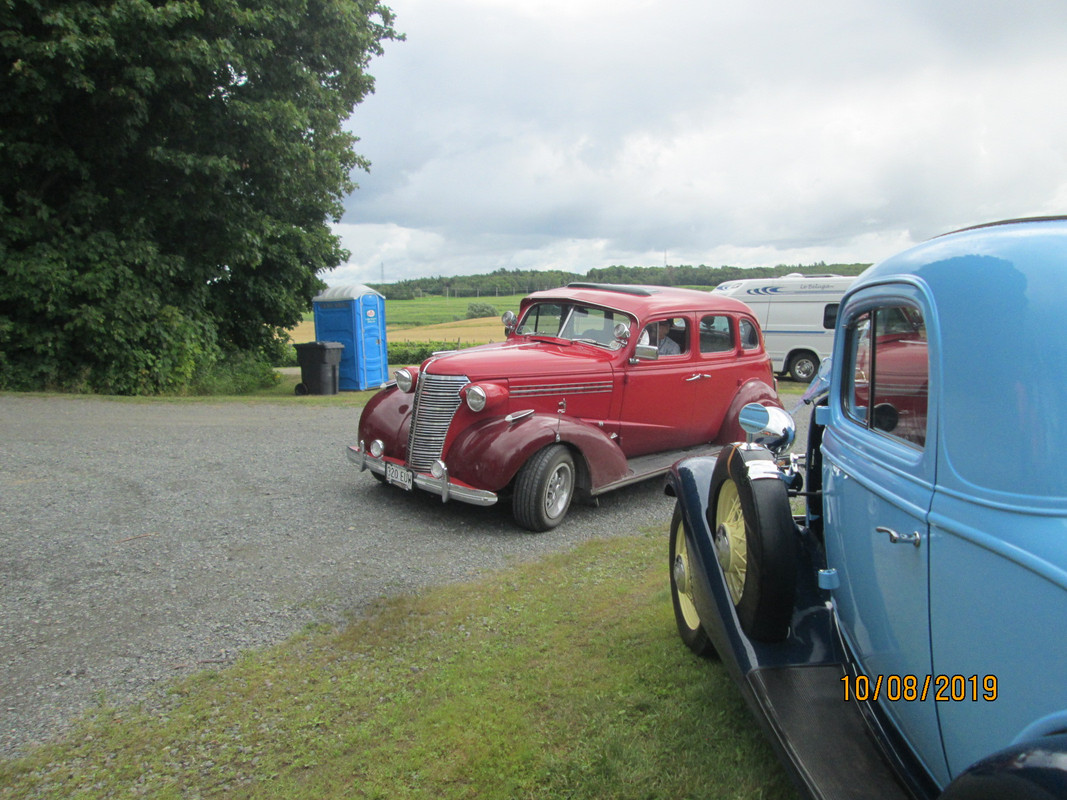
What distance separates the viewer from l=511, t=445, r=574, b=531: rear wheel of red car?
5578 millimetres

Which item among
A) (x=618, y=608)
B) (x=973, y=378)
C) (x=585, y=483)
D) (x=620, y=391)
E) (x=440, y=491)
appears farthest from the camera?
(x=620, y=391)

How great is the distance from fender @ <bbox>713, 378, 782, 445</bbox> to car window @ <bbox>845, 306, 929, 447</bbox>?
4823mm

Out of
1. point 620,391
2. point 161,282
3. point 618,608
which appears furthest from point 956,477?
point 161,282

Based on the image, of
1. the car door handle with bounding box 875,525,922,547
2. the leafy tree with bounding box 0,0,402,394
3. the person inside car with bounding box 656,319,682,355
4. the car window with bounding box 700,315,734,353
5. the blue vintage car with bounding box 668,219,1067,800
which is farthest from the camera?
the leafy tree with bounding box 0,0,402,394

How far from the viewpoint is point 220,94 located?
13.5 meters

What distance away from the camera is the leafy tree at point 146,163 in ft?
37.1

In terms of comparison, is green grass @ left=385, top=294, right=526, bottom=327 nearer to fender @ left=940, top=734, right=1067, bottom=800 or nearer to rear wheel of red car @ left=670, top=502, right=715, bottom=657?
rear wheel of red car @ left=670, top=502, right=715, bottom=657

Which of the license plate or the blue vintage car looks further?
the license plate

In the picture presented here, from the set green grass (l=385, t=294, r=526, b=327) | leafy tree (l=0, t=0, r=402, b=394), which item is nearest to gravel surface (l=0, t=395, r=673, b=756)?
leafy tree (l=0, t=0, r=402, b=394)

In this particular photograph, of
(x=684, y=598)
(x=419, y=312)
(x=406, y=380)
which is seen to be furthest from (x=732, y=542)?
(x=419, y=312)

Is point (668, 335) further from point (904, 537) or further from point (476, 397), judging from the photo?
point (904, 537)

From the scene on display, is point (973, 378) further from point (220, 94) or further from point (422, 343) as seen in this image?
point (422, 343)

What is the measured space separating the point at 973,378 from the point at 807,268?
66.7ft

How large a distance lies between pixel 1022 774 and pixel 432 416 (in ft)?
16.2
